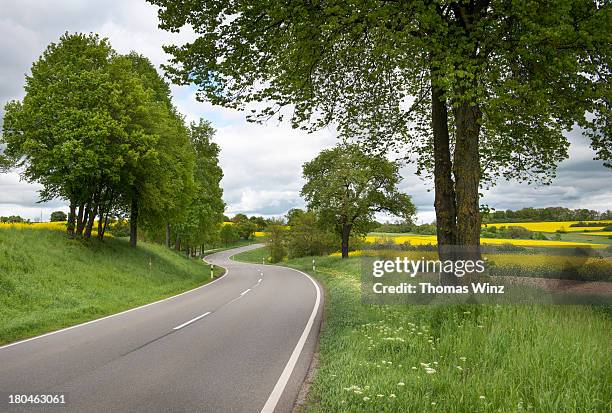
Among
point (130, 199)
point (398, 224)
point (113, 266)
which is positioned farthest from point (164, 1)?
point (398, 224)

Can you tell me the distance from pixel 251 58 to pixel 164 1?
219 centimetres

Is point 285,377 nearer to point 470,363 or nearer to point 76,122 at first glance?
point 470,363

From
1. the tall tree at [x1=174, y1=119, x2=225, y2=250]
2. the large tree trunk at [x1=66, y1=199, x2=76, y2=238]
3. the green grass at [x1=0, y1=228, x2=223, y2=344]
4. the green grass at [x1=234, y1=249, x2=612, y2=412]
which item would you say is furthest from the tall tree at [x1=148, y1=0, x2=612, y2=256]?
the tall tree at [x1=174, y1=119, x2=225, y2=250]

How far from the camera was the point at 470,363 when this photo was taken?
552cm

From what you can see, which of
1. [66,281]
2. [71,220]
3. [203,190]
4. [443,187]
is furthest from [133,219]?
[443,187]

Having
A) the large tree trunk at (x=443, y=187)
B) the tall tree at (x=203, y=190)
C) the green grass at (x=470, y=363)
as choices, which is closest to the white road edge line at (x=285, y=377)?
the green grass at (x=470, y=363)

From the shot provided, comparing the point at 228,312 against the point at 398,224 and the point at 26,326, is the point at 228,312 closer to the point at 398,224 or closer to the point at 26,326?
the point at 26,326

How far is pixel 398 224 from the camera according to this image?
33.8 metres

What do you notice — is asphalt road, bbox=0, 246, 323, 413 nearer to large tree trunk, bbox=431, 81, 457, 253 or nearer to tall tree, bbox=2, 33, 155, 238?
large tree trunk, bbox=431, 81, 457, 253

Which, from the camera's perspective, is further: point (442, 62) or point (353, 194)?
point (353, 194)

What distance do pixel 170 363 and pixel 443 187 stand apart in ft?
25.4

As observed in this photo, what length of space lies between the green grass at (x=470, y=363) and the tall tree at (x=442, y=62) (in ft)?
9.28

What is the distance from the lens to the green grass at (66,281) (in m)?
11.9

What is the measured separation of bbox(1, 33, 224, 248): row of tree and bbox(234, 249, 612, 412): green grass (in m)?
17.5
